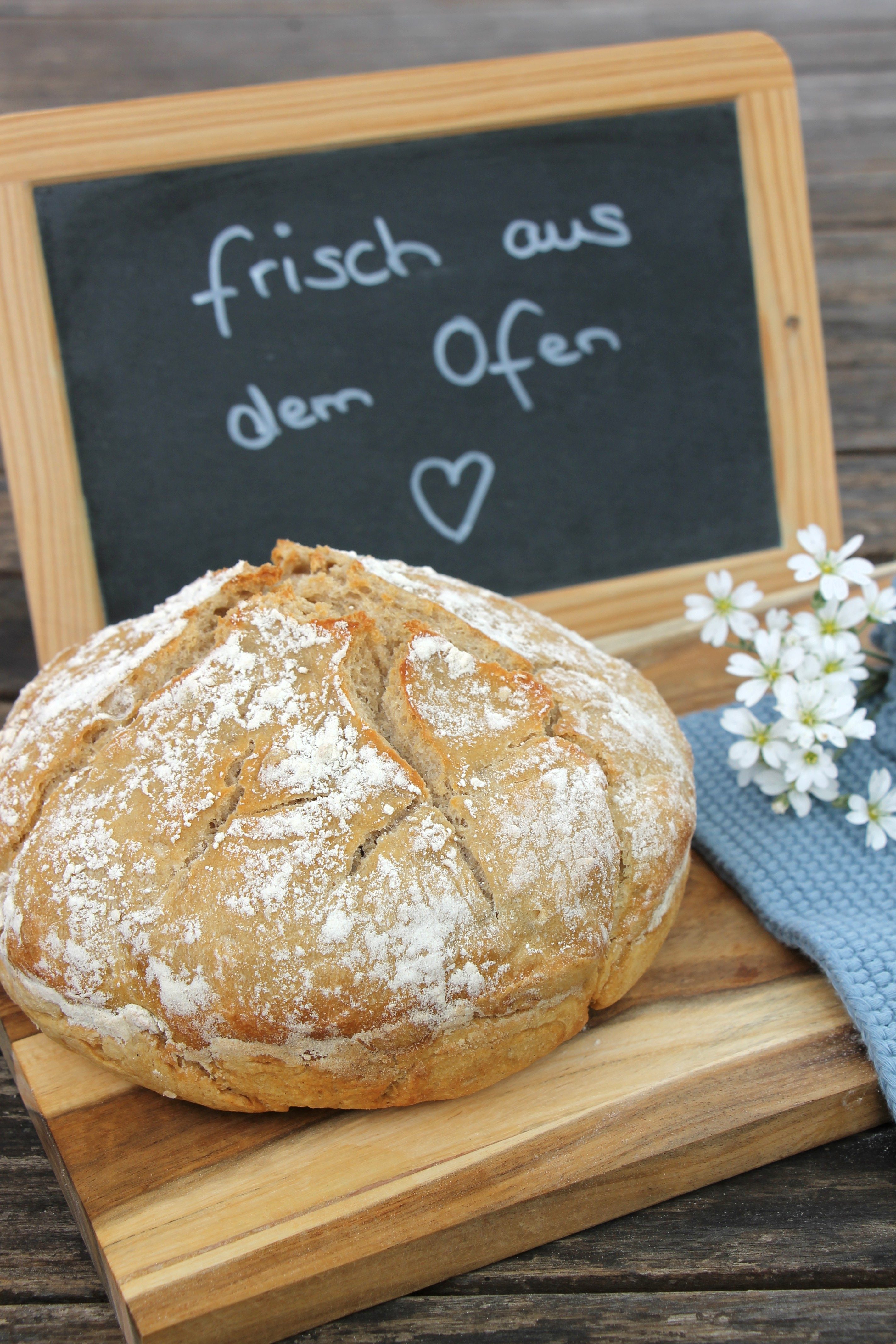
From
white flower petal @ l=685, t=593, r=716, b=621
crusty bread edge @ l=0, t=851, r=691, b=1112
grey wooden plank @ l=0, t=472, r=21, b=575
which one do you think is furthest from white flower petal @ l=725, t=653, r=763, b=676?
grey wooden plank @ l=0, t=472, r=21, b=575

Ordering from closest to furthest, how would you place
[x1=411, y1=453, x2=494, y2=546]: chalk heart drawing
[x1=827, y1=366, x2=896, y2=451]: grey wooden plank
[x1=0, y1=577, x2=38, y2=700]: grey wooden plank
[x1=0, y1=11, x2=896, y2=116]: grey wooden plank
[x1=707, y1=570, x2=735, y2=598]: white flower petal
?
1. [x1=707, y1=570, x2=735, y2=598]: white flower petal
2. [x1=411, y1=453, x2=494, y2=546]: chalk heart drawing
3. [x1=0, y1=577, x2=38, y2=700]: grey wooden plank
4. [x1=827, y1=366, x2=896, y2=451]: grey wooden plank
5. [x1=0, y1=11, x2=896, y2=116]: grey wooden plank

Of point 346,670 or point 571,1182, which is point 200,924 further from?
point 571,1182

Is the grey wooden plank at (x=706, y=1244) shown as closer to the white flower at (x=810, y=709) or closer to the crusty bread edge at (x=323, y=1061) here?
the crusty bread edge at (x=323, y=1061)

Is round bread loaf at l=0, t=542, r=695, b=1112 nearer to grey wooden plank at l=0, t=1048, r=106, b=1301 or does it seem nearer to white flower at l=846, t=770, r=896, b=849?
grey wooden plank at l=0, t=1048, r=106, b=1301

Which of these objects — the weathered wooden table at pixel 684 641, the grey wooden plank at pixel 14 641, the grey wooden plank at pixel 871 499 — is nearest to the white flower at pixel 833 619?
the weathered wooden table at pixel 684 641

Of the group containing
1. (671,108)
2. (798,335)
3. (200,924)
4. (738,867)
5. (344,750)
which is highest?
(671,108)

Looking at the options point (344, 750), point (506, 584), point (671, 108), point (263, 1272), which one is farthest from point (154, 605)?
point (671, 108)
